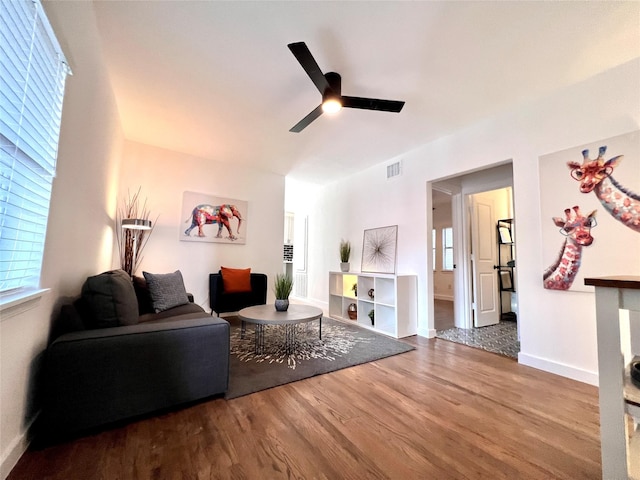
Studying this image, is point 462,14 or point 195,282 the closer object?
point 462,14

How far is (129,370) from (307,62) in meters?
2.23

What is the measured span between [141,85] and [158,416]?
282cm

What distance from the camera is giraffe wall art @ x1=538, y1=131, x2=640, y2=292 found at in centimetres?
201

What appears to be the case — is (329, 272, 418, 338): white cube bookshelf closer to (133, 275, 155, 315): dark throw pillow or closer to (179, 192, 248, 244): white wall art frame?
(179, 192, 248, 244): white wall art frame

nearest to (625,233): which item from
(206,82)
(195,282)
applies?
(206,82)

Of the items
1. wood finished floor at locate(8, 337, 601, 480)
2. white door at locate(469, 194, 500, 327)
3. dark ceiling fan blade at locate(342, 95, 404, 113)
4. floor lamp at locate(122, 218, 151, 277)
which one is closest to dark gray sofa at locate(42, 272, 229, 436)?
wood finished floor at locate(8, 337, 601, 480)

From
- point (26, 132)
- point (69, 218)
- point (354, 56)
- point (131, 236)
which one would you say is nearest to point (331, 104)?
point (354, 56)

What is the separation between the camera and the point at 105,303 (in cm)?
166

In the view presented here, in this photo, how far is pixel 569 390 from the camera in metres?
2.02

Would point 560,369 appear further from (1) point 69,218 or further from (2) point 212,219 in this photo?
(2) point 212,219

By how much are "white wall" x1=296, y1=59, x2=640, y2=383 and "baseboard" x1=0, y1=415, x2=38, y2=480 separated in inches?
141

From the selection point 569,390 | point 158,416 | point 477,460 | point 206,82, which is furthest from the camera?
point 206,82

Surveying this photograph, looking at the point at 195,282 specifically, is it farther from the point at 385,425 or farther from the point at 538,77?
the point at 538,77

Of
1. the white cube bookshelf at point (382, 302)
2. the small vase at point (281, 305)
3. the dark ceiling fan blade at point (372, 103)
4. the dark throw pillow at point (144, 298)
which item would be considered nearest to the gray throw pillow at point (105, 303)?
the dark throw pillow at point (144, 298)
